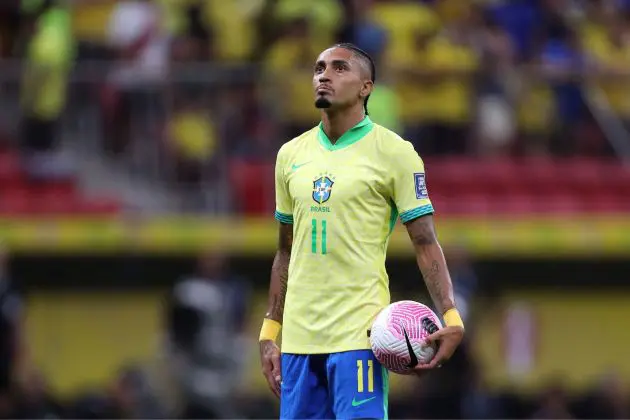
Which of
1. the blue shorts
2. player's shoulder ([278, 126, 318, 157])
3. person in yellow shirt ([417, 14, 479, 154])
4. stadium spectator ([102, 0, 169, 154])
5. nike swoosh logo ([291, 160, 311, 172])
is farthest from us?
person in yellow shirt ([417, 14, 479, 154])

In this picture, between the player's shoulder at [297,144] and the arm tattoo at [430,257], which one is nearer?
the arm tattoo at [430,257]

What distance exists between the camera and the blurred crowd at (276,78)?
50.2ft

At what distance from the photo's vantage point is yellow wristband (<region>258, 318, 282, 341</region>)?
7.61 metres

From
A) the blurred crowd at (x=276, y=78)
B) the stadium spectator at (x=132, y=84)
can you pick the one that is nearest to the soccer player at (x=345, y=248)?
the blurred crowd at (x=276, y=78)

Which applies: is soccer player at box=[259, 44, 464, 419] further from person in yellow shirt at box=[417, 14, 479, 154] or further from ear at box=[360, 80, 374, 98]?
person in yellow shirt at box=[417, 14, 479, 154]

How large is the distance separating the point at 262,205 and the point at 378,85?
1696 millimetres

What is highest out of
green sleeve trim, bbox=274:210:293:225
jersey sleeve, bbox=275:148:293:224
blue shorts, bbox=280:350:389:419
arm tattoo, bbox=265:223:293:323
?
jersey sleeve, bbox=275:148:293:224

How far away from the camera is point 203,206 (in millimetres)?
15586

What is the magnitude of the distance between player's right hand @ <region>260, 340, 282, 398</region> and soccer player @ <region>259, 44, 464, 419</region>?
0.11 metres

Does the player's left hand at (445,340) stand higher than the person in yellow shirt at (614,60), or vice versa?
the person in yellow shirt at (614,60)

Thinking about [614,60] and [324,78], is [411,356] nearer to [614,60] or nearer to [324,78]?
[324,78]

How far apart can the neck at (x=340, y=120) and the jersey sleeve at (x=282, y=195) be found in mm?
285

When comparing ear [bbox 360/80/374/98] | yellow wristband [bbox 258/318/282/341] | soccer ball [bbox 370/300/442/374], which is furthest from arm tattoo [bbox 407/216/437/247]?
yellow wristband [bbox 258/318/282/341]

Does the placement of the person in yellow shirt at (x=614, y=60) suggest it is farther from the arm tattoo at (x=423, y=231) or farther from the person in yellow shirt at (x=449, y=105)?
the arm tattoo at (x=423, y=231)
